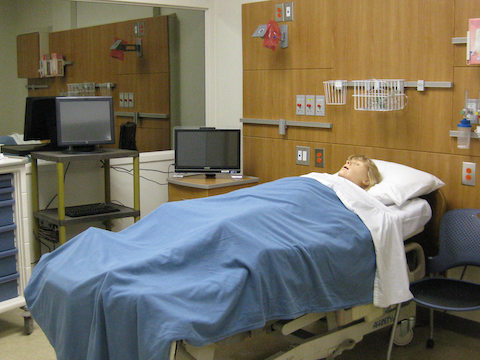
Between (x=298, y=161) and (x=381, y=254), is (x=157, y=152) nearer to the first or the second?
(x=298, y=161)

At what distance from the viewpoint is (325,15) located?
13.7 ft

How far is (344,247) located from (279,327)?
1.62 ft

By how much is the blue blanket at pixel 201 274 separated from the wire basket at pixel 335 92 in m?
1.20

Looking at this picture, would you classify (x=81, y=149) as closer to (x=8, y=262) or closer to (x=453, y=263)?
(x=8, y=262)

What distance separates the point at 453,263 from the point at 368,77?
136cm

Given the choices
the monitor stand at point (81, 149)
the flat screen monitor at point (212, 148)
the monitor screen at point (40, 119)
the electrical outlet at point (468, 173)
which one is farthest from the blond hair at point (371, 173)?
the monitor screen at point (40, 119)

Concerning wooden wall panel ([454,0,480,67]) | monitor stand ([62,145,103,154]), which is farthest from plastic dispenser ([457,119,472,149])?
monitor stand ([62,145,103,154])

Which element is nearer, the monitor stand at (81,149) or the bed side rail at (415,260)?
the bed side rail at (415,260)

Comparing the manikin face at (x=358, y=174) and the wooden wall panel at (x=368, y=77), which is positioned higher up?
the wooden wall panel at (x=368, y=77)

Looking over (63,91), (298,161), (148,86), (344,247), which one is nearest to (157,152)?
(148,86)

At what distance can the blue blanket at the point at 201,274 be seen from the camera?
220 cm

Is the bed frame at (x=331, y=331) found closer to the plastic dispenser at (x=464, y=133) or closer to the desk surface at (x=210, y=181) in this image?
the plastic dispenser at (x=464, y=133)

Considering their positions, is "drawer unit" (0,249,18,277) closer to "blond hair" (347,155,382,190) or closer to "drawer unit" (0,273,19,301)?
"drawer unit" (0,273,19,301)

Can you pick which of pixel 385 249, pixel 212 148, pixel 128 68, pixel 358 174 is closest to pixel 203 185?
pixel 212 148
